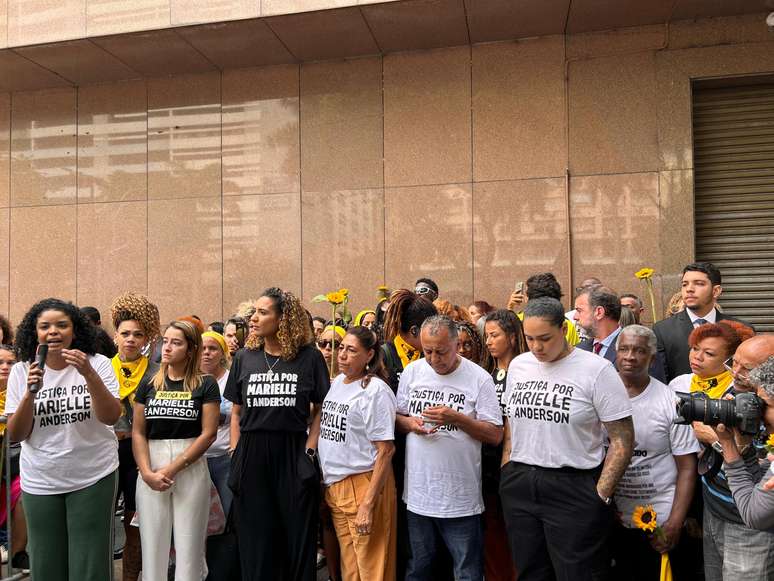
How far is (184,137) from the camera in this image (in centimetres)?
1095

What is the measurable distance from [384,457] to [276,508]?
2.67ft

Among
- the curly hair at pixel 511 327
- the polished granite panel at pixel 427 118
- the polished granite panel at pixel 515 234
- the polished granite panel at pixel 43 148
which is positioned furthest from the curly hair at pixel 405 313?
the polished granite panel at pixel 43 148

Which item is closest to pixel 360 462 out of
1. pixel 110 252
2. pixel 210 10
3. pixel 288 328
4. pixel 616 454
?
pixel 288 328

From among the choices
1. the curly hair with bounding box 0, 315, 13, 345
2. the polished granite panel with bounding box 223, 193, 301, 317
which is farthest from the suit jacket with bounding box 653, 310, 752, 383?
the polished granite panel with bounding box 223, 193, 301, 317

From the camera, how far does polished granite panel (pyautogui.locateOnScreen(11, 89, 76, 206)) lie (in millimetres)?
11414

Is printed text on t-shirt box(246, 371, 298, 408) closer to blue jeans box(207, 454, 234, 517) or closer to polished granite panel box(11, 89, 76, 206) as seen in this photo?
blue jeans box(207, 454, 234, 517)

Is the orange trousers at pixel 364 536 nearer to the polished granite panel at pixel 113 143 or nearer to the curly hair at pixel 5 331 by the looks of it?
the curly hair at pixel 5 331

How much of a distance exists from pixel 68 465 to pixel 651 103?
8408 mm

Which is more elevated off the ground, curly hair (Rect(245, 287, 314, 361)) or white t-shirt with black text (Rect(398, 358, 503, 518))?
curly hair (Rect(245, 287, 314, 361))

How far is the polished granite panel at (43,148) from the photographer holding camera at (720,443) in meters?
10.3

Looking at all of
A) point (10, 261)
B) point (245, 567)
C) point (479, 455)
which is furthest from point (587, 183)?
point (10, 261)

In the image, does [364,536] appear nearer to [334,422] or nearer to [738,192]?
[334,422]

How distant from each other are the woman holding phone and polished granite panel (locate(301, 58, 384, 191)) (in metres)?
6.38

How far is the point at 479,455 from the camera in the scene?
4305mm
